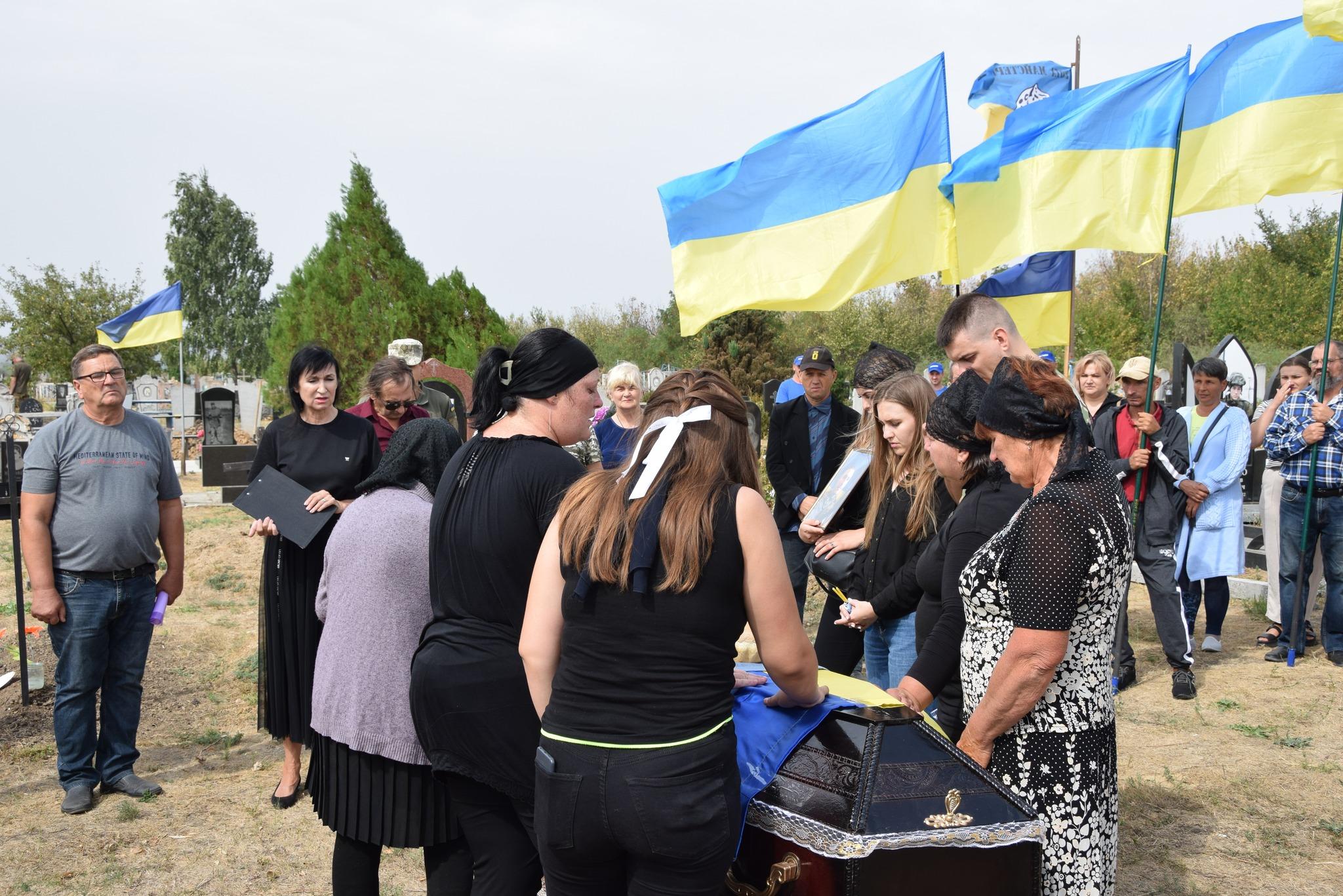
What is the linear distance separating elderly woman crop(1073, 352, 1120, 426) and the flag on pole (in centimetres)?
245

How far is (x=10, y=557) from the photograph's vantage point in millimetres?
10539

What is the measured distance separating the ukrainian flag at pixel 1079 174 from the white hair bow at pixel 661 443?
3.67 m

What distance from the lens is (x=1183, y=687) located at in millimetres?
5863

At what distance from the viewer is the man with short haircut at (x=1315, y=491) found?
638 cm

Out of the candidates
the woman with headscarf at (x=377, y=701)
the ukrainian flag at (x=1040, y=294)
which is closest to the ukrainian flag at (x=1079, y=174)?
the ukrainian flag at (x=1040, y=294)

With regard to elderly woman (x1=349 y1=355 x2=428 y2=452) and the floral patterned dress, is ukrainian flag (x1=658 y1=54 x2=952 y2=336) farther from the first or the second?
the floral patterned dress

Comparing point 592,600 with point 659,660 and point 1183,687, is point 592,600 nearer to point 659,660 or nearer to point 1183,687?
point 659,660

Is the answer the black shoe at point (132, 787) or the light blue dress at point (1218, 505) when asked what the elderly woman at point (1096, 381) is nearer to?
the light blue dress at point (1218, 505)

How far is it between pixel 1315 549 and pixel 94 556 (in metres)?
7.39

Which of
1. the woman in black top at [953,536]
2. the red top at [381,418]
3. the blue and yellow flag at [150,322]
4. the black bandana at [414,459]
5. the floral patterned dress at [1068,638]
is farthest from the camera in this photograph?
the blue and yellow flag at [150,322]

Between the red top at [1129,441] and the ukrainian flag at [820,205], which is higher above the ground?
the ukrainian flag at [820,205]

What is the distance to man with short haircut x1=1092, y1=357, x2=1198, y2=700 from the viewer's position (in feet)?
19.7

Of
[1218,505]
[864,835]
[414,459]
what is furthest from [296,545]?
[1218,505]

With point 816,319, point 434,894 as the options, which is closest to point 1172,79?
point 434,894
